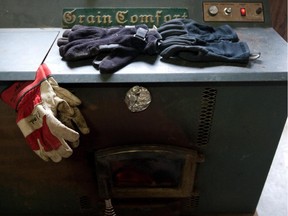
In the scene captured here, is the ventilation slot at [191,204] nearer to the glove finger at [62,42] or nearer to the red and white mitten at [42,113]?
the red and white mitten at [42,113]

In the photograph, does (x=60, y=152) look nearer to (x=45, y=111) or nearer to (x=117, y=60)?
(x=45, y=111)

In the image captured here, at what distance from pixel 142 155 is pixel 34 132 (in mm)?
392

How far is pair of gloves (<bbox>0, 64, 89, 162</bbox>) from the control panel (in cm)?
68

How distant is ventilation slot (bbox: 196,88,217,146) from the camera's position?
965mm

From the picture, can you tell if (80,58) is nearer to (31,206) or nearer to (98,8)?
(98,8)

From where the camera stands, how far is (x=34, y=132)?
920mm

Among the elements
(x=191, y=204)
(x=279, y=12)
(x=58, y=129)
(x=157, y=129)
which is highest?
(x=279, y=12)

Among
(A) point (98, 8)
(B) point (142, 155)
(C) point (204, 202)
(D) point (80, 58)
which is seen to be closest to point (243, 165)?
(C) point (204, 202)

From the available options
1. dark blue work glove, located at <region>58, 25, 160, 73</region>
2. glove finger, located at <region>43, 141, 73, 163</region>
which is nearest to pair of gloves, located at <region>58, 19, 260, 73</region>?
dark blue work glove, located at <region>58, 25, 160, 73</region>

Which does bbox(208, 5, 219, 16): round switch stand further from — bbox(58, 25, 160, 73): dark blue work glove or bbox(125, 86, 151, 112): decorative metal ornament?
bbox(125, 86, 151, 112): decorative metal ornament

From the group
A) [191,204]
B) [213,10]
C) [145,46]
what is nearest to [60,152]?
[145,46]

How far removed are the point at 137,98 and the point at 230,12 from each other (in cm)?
60

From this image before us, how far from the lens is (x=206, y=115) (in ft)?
3.34

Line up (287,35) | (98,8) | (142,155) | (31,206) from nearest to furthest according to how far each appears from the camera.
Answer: (142,155) → (98,8) → (31,206) → (287,35)
